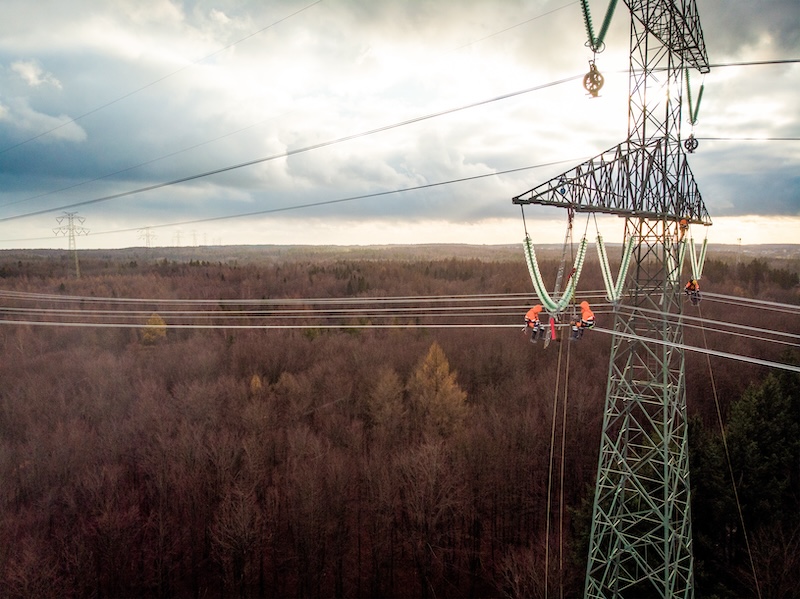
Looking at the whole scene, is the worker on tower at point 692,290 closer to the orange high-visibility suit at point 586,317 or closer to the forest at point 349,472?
the forest at point 349,472

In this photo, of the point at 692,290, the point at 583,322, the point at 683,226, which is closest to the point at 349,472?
the point at 692,290

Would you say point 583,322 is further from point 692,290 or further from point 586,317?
point 692,290

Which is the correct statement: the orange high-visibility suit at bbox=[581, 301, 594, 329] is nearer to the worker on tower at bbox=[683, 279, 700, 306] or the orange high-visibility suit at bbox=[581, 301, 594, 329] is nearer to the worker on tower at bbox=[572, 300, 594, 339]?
the worker on tower at bbox=[572, 300, 594, 339]

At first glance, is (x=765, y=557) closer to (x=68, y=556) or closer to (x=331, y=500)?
(x=331, y=500)

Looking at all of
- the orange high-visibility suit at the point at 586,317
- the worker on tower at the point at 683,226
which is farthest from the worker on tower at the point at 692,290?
the orange high-visibility suit at the point at 586,317

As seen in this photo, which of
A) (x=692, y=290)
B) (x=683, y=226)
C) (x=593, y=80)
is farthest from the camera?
(x=692, y=290)

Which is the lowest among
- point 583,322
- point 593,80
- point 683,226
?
point 583,322
